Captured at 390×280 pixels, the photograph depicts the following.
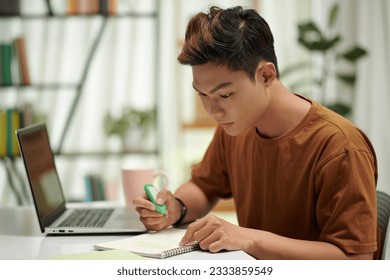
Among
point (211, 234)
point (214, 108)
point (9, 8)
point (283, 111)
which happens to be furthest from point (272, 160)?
point (9, 8)

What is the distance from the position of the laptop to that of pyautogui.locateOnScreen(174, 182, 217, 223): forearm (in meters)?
0.13

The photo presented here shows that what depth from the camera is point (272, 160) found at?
1.46 meters

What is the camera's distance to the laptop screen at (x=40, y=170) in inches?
55.2

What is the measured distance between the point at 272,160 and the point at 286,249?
0.28m

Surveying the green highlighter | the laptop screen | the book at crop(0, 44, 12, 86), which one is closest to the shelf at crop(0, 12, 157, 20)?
the book at crop(0, 44, 12, 86)

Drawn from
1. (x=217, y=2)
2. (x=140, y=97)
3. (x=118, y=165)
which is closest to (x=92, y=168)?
(x=118, y=165)

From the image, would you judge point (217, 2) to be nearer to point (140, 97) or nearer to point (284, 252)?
point (140, 97)

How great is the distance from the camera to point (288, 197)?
1.45 meters

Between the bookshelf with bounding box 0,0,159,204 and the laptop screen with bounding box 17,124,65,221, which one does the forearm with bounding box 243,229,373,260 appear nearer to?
the laptop screen with bounding box 17,124,65,221

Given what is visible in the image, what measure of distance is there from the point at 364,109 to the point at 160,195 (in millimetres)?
2472

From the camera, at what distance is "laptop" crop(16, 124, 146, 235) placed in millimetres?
1413

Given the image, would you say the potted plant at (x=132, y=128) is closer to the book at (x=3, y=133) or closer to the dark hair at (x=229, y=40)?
the book at (x=3, y=133)

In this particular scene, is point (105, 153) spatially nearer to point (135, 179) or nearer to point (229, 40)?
point (135, 179)

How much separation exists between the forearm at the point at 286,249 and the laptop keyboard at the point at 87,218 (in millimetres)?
410
